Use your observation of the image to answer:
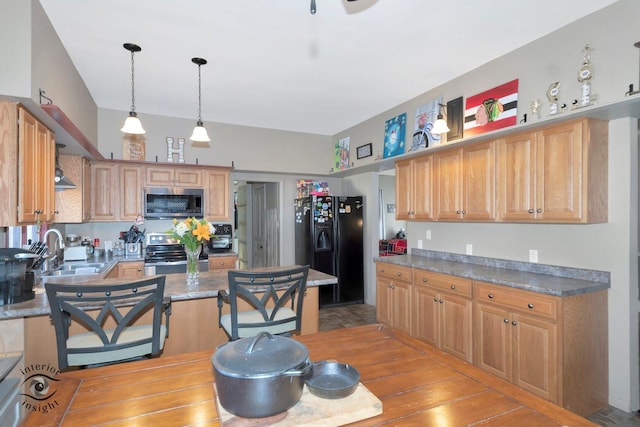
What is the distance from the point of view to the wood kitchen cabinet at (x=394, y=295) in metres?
3.69

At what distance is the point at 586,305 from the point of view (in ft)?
7.90

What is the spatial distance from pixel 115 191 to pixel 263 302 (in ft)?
11.1

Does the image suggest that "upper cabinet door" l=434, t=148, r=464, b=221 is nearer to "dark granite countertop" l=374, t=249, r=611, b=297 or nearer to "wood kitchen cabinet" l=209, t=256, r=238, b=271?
"dark granite countertop" l=374, t=249, r=611, b=297

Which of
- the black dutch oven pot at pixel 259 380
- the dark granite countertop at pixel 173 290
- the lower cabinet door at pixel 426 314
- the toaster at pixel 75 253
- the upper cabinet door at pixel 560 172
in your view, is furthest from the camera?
the toaster at pixel 75 253

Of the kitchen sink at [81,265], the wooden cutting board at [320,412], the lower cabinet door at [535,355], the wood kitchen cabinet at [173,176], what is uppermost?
the wood kitchen cabinet at [173,176]

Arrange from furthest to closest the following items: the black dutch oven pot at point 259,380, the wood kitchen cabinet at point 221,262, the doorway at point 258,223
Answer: the doorway at point 258,223 < the wood kitchen cabinet at point 221,262 < the black dutch oven pot at point 259,380

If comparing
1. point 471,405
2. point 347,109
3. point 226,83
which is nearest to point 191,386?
point 471,405

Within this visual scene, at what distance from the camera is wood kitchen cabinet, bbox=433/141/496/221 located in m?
3.11

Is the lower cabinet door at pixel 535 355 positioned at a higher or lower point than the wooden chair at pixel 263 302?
lower

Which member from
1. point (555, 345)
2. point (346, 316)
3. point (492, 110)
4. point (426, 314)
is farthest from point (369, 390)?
point (346, 316)

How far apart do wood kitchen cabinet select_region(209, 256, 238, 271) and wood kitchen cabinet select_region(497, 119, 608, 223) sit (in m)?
3.51

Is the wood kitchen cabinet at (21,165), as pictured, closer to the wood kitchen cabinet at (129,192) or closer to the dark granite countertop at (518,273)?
the wood kitchen cabinet at (129,192)

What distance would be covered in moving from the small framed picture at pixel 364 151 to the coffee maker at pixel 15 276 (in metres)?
4.06

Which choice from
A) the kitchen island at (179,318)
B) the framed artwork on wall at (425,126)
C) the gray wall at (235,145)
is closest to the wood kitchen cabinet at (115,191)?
the gray wall at (235,145)
